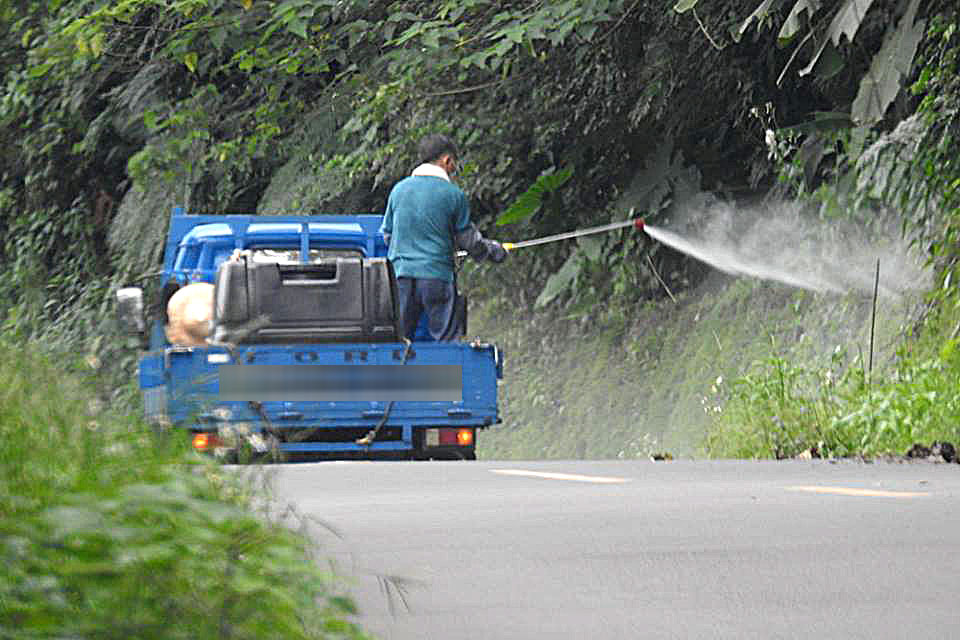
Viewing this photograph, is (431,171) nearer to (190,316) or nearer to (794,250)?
(190,316)

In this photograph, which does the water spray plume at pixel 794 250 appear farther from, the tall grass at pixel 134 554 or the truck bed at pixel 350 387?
the tall grass at pixel 134 554

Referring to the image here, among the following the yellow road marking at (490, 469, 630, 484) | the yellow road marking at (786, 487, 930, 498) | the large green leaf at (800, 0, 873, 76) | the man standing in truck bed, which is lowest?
the yellow road marking at (490, 469, 630, 484)

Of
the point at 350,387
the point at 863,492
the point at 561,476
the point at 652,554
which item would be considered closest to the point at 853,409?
the point at 561,476

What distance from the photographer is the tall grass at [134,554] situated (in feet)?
12.5

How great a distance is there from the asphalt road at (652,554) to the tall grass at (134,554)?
0.37 m

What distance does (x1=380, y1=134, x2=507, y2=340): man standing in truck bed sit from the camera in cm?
1491

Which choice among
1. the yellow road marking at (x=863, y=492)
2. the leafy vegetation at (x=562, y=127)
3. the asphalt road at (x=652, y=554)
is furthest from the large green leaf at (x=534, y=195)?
the yellow road marking at (x=863, y=492)

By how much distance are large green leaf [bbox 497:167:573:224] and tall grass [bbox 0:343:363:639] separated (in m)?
15.5

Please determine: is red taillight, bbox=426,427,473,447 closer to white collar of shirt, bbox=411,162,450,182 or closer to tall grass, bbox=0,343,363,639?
white collar of shirt, bbox=411,162,450,182

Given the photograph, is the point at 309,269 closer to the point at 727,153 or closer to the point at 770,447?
the point at 770,447

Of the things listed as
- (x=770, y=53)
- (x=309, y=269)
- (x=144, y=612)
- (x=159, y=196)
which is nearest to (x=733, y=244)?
(x=770, y=53)

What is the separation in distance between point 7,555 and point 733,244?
15877 millimetres

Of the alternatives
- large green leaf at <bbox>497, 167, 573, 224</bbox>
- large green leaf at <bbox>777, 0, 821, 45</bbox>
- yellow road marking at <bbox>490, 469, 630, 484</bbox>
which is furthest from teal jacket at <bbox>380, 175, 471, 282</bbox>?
large green leaf at <bbox>497, 167, 573, 224</bbox>

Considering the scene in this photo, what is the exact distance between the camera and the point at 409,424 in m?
13.9
